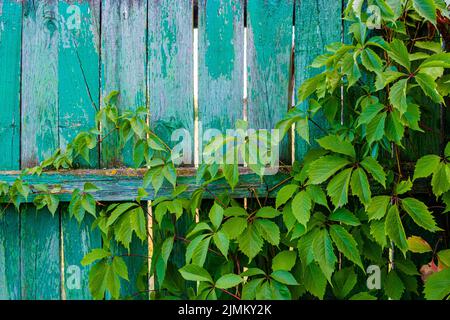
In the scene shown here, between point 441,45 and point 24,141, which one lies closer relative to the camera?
point 441,45

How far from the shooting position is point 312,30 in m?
1.63

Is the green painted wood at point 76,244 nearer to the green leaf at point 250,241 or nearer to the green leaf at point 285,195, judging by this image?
the green leaf at point 250,241

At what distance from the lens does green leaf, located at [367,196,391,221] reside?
1329 millimetres

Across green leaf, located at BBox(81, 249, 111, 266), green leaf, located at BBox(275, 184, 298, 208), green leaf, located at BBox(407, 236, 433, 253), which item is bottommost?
green leaf, located at BBox(81, 249, 111, 266)

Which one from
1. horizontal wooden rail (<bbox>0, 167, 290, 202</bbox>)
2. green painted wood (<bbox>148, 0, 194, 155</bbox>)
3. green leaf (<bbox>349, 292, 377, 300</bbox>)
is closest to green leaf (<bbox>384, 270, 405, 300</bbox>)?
green leaf (<bbox>349, 292, 377, 300</bbox>)

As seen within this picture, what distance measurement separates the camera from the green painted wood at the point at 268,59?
162cm

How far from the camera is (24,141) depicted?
1.68 meters

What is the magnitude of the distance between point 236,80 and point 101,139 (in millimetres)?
547

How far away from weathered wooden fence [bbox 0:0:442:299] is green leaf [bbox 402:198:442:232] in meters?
0.44

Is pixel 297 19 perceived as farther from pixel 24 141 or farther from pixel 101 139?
pixel 24 141

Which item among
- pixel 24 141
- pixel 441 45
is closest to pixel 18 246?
pixel 24 141

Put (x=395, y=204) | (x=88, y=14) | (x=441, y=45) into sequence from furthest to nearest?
(x=88, y=14), (x=441, y=45), (x=395, y=204)

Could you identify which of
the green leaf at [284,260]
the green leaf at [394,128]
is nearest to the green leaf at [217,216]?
the green leaf at [284,260]

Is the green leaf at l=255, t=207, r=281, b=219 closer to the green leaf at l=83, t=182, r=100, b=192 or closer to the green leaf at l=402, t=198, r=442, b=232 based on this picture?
the green leaf at l=402, t=198, r=442, b=232
